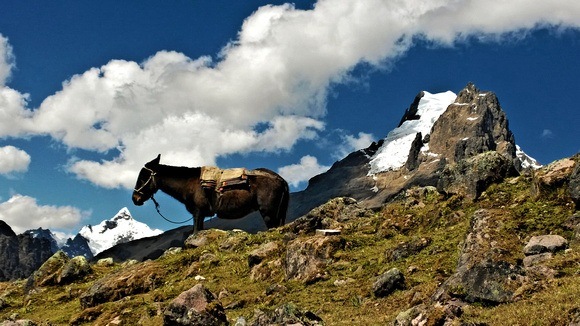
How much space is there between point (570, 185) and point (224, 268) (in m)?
15.4

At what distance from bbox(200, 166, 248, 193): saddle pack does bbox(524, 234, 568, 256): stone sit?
17.8 m

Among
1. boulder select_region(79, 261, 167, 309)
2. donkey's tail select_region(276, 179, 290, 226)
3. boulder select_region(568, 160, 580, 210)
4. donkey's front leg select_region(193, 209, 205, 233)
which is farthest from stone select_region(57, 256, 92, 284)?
boulder select_region(568, 160, 580, 210)

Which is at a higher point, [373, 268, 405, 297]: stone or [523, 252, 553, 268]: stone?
[523, 252, 553, 268]: stone

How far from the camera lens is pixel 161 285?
26.5 m

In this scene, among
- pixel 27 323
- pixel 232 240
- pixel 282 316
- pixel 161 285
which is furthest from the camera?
pixel 232 240

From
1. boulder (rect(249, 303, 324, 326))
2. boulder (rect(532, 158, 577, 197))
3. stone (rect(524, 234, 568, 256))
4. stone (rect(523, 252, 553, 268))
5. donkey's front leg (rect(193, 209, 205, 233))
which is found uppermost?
donkey's front leg (rect(193, 209, 205, 233))

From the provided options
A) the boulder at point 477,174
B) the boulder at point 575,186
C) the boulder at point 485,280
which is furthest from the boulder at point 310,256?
the boulder at point 575,186

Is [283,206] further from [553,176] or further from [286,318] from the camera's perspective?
[286,318]

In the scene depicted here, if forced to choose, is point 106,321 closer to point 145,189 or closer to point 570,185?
point 145,189

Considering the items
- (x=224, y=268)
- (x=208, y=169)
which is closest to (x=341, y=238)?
(x=224, y=268)

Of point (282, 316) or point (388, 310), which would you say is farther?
point (388, 310)

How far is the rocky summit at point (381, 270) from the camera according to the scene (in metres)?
15.0

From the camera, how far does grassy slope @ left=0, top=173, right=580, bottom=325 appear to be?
48.9 feet

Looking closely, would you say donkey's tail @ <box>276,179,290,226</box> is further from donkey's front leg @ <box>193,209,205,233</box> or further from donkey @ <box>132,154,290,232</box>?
donkey's front leg @ <box>193,209,205,233</box>
